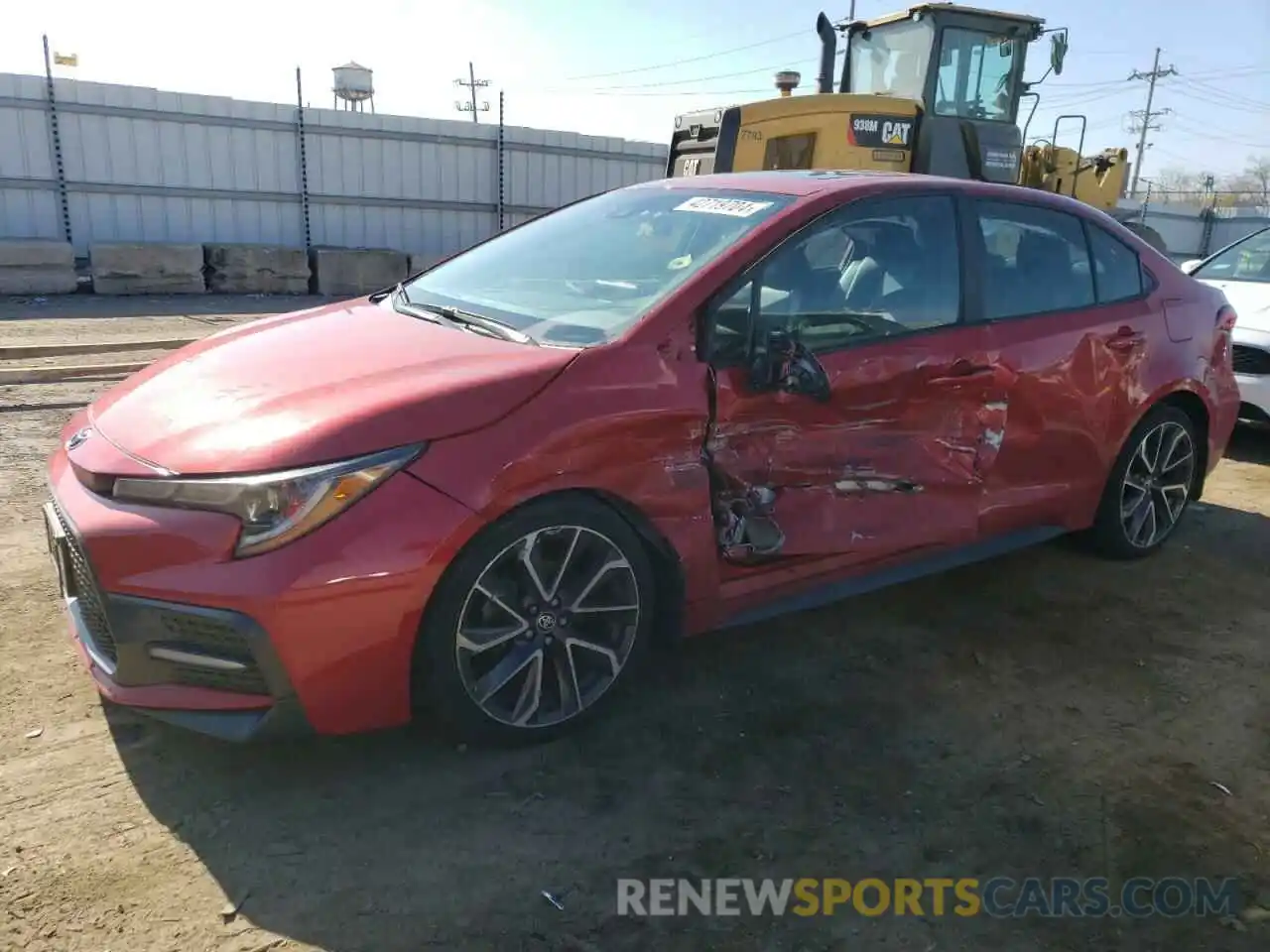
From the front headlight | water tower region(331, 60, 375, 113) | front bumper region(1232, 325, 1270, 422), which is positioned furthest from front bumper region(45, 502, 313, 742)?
water tower region(331, 60, 375, 113)

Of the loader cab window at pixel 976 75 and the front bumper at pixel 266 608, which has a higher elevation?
the loader cab window at pixel 976 75

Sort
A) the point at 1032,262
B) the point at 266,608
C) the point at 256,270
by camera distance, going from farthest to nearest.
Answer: the point at 256,270 < the point at 1032,262 < the point at 266,608

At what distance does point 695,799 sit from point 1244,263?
277 inches

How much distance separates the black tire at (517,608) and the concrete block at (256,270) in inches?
459

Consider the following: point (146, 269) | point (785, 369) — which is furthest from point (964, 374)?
point (146, 269)

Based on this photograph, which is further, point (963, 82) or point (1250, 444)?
point (963, 82)

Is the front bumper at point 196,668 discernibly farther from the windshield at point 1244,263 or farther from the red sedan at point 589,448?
the windshield at point 1244,263

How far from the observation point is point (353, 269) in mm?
13820

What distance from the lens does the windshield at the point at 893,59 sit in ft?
33.1

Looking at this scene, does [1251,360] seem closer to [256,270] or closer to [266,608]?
[266,608]

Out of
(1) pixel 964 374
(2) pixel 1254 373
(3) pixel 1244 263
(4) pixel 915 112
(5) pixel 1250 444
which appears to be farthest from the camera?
(4) pixel 915 112

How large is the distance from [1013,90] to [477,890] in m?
10.3

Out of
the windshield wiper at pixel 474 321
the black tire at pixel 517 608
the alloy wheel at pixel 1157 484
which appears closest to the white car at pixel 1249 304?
the alloy wheel at pixel 1157 484

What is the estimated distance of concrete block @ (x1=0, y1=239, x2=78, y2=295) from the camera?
11289mm
